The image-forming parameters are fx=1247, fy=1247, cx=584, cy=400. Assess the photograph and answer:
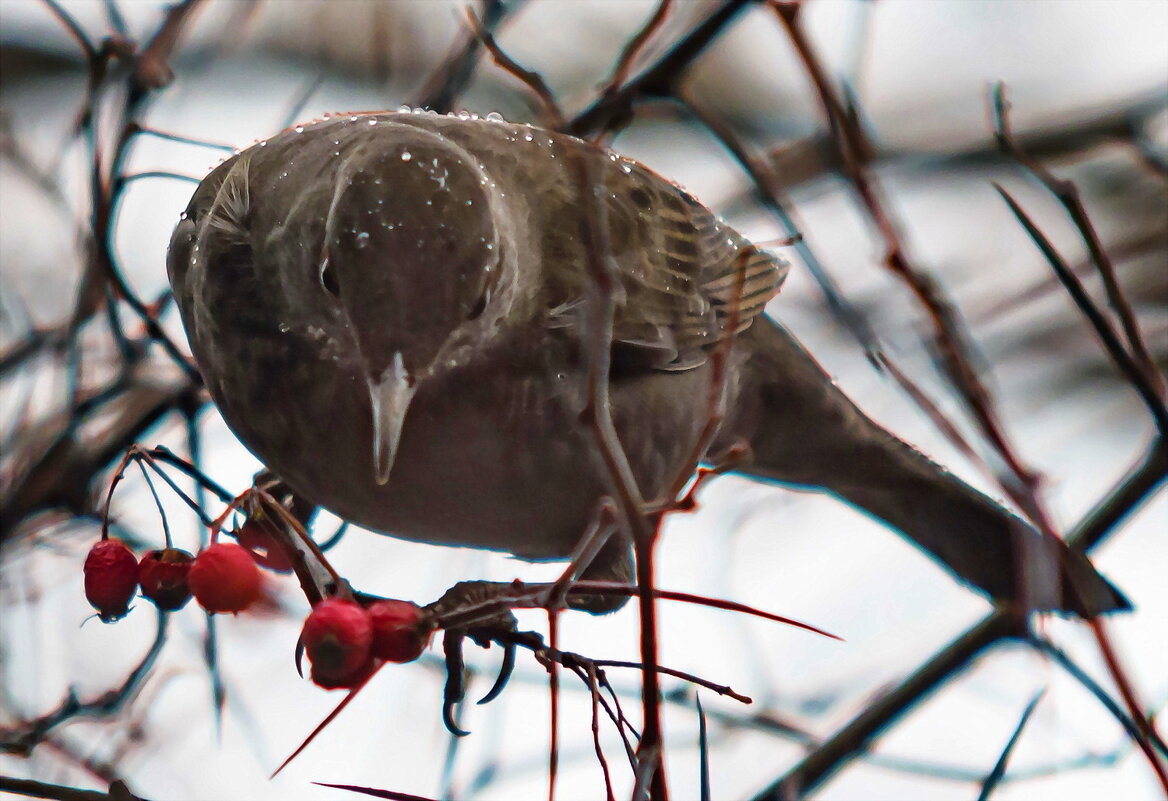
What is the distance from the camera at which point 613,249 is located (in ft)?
10.4

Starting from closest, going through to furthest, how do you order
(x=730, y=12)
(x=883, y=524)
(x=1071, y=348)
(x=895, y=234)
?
(x=895, y=234) → (x=730, y=12) → (x=1071, y=348) → (x=883, y=524)

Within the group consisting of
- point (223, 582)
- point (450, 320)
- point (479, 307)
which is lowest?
point (223, 582)

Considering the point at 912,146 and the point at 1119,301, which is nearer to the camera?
the point at 1119,301

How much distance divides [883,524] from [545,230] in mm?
1647

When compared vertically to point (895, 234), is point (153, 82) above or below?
above

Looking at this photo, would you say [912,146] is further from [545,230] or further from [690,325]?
[545,230]

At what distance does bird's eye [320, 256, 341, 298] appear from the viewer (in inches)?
94.5

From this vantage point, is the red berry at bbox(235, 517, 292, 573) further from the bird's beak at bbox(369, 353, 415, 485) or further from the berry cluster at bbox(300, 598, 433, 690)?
the berry cluster at bbox(300, 598, 433, 690)

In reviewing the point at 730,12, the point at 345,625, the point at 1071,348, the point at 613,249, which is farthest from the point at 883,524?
the point at 345,625

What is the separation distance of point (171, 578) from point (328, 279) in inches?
26.1

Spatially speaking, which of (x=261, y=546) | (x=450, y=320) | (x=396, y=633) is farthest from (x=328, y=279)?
(x=396, y=633)

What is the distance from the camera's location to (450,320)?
2406 millimetres

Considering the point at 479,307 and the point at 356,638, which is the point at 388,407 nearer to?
the point at 479,307

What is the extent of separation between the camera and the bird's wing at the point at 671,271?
3.15m
